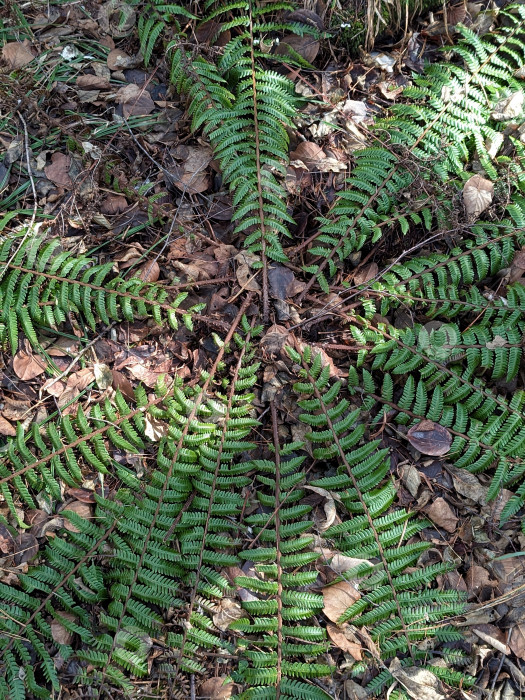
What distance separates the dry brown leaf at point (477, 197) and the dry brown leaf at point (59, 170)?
291 cm

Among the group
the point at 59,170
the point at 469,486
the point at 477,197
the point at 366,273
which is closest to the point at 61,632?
the point at 469,486

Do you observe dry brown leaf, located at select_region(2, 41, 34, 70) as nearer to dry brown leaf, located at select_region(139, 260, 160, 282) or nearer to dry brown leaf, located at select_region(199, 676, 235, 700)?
dry brown leaf, located at select_region(139, 260, 160, 282)

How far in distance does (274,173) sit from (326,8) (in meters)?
1.36

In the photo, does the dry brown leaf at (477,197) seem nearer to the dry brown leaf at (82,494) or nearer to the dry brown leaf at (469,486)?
the dry brown leaf at (469,486)

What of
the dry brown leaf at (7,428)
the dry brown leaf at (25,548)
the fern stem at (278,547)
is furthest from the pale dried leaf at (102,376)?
the fern stem at (278,547)

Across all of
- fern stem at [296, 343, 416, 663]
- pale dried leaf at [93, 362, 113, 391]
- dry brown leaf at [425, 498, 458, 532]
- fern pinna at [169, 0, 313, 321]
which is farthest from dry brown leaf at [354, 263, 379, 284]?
pale dried leaf at [93, 362, 113, 391]

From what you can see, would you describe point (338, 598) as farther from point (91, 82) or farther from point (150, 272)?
point (91, 82)

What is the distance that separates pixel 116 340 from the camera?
4051 millimetres

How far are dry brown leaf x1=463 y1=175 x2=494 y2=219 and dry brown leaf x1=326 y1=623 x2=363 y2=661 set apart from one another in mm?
2860

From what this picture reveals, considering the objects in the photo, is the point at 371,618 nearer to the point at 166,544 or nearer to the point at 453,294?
the point at 166,544

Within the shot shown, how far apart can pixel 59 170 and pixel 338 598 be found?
3574 mm

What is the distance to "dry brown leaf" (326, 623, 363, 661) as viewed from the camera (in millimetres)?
3135

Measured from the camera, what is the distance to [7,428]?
12.3 feet

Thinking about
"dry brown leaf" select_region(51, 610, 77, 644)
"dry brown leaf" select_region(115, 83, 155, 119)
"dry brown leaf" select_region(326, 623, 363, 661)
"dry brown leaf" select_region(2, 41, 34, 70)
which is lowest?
"dry brown leaf" select_region(51, 610, 77, 644)
